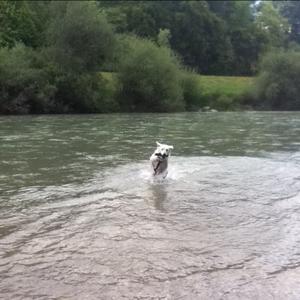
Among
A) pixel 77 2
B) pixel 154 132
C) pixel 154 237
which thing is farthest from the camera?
pixel 77 2

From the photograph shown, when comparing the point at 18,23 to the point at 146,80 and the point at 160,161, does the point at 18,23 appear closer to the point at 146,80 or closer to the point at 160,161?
the point at 146,80

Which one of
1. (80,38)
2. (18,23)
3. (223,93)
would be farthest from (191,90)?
(18,23)

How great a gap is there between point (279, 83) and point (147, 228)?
56959 mm

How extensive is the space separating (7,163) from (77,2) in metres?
38.8

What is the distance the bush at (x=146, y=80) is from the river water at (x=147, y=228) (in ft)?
116

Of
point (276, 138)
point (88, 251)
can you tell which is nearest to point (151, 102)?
point (276, 138)

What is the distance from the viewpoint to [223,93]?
218ft

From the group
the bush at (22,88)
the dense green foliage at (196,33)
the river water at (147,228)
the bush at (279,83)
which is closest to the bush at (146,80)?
the bush at (22,88)

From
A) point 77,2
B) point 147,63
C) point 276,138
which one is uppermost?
point 77,2

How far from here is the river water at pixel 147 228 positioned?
20.3 ft

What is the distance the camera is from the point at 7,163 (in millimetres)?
15820

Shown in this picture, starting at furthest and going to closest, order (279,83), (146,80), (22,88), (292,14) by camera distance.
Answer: (292,14), (279,83), (146,80), (22,88)

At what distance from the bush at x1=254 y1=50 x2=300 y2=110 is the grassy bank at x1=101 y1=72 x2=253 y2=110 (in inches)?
101

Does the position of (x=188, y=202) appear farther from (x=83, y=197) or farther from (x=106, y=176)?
(x=106, y=176)
